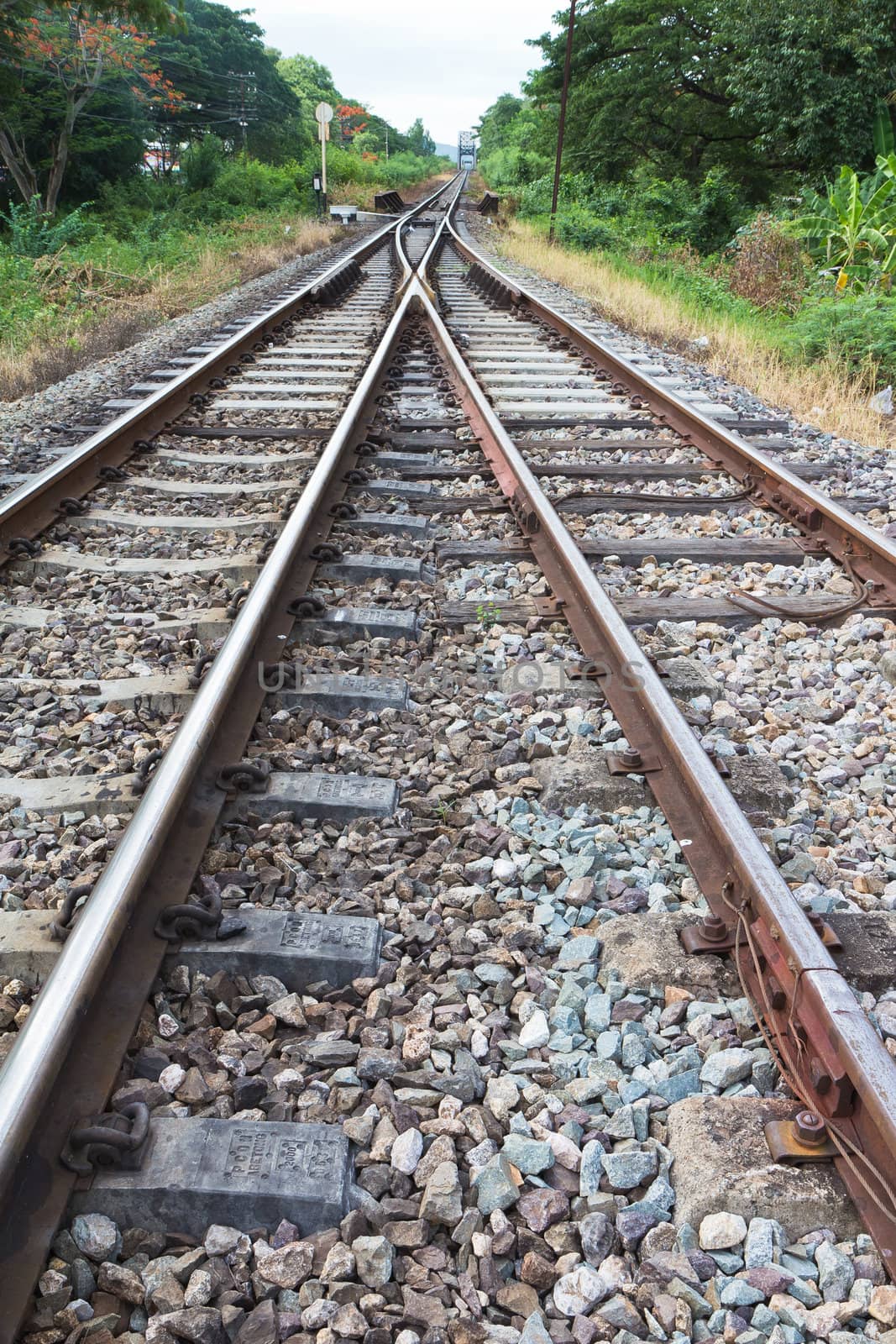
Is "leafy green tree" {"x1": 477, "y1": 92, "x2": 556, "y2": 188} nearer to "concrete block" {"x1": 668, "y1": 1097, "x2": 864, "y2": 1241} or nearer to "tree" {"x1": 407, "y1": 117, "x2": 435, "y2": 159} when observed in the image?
"tree" {"x1": 407, "y1": 117, "x2": 435, "y2": 159}

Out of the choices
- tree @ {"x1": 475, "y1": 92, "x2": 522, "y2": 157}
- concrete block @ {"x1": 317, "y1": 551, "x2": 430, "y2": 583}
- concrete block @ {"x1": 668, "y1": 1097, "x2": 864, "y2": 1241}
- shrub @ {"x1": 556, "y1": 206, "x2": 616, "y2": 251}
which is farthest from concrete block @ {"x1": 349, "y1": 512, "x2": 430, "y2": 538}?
tree @ {"x1": 475, "y1": 92, "x2": 522, "y2": 157}

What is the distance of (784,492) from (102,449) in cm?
340

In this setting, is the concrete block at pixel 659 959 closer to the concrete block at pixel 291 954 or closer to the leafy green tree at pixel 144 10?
the concrete block at pixel 291 954

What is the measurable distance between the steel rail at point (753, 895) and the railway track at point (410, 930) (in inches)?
0.4

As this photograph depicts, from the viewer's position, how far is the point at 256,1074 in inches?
71.9

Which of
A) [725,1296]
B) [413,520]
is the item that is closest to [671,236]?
[413,520]

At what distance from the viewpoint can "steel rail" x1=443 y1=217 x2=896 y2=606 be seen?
3.90 m

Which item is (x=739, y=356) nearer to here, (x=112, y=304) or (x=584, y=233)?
(x=112, y=304)

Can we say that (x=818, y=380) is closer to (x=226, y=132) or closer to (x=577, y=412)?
(x=577, y=412)

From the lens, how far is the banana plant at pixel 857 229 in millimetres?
11234

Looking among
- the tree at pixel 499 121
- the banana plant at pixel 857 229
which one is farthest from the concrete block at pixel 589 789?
the tree at pixel 499 121

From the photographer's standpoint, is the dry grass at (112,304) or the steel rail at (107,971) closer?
the steel rail at (107,971)

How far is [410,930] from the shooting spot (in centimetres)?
215

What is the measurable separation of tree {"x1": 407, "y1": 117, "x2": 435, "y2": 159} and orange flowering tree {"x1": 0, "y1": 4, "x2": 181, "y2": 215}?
270 feet
